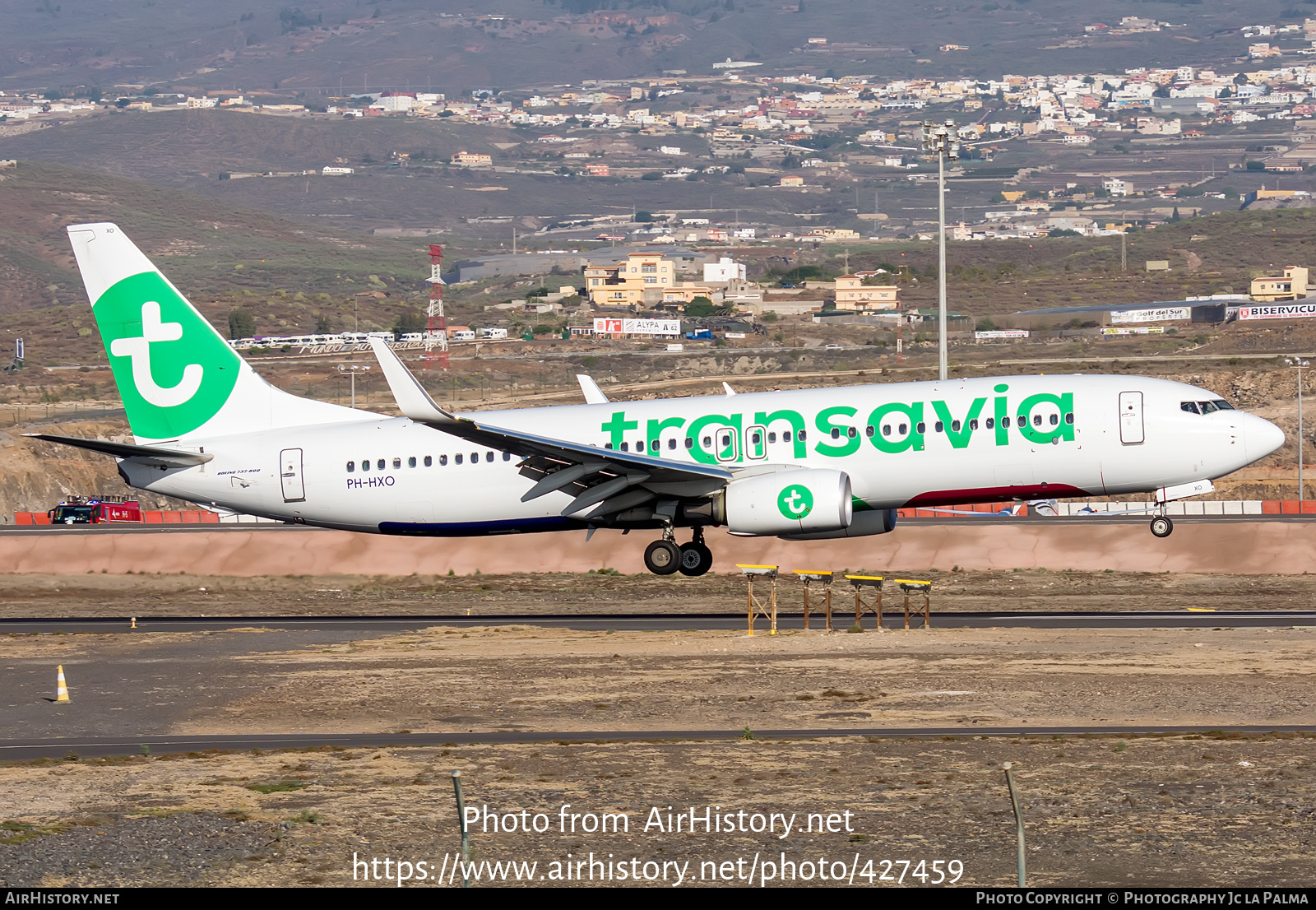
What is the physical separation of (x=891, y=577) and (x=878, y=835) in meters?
42.4

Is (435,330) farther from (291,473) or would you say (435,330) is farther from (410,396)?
(410,396)

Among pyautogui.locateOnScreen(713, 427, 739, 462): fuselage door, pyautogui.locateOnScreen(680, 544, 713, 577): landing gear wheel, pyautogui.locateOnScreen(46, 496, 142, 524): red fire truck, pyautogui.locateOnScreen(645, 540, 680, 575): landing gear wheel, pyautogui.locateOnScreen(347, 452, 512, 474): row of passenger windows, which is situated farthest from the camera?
pyautogui.locateOnScreen(46, 496, 142, 524): red fire truck

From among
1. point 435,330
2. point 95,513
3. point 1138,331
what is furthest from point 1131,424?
point 435,330

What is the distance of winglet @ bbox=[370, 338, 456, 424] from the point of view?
40.3 m

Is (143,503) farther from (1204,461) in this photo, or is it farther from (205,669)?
(1204,461)

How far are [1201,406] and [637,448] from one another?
14.7 m

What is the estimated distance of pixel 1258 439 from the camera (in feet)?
141

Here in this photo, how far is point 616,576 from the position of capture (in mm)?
66688

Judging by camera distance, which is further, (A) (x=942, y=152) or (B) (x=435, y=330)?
(B) (x=435, y=330)

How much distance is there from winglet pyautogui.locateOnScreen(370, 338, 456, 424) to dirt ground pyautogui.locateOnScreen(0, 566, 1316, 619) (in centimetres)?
1603

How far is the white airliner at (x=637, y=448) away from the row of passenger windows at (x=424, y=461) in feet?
0.17

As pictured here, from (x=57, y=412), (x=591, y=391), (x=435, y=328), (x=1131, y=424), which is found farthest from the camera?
(x=435, y=328)

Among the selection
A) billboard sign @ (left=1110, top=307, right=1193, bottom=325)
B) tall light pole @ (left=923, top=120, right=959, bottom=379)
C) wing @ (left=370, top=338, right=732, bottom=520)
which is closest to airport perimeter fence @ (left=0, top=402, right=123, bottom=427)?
tall light pole @ (left=923, top=120, right=959, bottom=379)

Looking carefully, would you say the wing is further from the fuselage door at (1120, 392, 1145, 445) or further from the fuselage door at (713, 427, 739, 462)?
the fuselage door at (1120, 392, 1145, 445)
